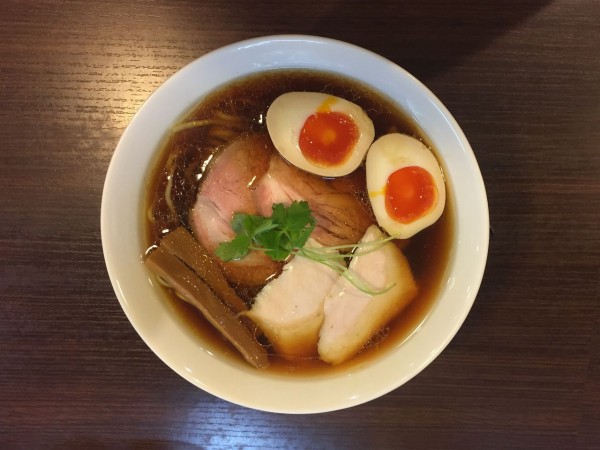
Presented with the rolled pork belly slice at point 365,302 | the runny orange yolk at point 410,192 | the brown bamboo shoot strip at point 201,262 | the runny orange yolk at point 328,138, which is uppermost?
the runny orange yolk at point 328,138

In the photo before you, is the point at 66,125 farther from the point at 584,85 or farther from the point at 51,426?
the point at 584,85

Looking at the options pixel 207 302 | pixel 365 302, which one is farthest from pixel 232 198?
pixel 365 302

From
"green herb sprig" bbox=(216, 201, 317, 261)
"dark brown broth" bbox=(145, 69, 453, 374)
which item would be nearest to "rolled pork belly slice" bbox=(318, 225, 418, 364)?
"dark brown broth" bbox=(145, 69, 453, 374)

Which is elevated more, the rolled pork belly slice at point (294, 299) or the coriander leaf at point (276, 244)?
the coriander leaf at point (276, 244)

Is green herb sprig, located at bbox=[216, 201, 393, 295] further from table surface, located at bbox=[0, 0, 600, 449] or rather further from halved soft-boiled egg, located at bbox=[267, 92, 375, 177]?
table surface, located at bbox=[0, 0, 600, 449]

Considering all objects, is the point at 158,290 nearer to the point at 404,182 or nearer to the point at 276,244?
the point at 276,244

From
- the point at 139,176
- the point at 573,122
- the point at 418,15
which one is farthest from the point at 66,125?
the point at 573,122

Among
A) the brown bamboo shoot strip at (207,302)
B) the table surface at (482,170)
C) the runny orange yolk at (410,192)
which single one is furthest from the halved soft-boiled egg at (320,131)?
the brown bamboo shoot strip at (207,302)

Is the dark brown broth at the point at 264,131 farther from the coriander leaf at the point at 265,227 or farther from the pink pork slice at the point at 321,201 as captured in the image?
the coriander leaf at the point at 265,227
